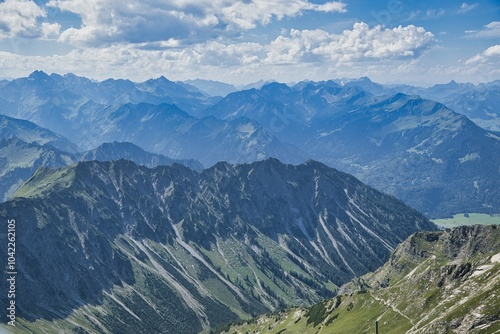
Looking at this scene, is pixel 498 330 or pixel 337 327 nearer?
pixel 498 330

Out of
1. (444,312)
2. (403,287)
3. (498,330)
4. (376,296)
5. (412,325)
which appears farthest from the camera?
(376,296)

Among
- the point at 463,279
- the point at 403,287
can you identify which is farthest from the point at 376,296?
the point at 463,279

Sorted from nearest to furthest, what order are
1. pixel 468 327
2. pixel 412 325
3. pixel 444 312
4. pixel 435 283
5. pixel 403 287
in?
pixel 468 327 → pixel 444 312 → pixel 412 325 → pixel 435 283 → pixel 403 287

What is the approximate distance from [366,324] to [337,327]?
745 inches

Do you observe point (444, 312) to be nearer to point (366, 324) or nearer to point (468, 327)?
point (468, 327)

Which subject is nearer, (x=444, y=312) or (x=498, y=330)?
(x=498, y=330)

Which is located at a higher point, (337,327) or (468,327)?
(468,327)

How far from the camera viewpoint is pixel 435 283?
16388cm

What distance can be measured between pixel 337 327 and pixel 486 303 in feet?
259

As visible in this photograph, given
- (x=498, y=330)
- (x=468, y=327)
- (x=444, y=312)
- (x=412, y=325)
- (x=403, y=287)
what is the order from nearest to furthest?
(x=498, y=330)
(x=468, y=327)
(x=444, y=312)
(x=412, y=325)
(x=403, y=287)

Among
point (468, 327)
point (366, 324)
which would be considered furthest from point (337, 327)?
point (468, 327)

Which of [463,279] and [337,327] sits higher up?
[463,279]

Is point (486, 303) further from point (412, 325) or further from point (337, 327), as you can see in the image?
point (337, 327)

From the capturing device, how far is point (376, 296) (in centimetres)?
19512
